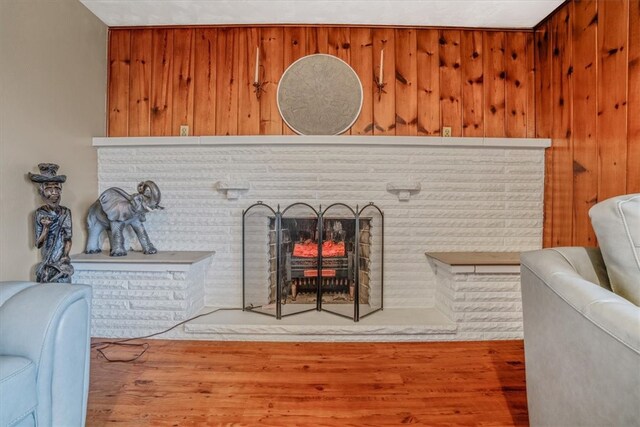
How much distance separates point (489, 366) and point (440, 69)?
2.16 metres

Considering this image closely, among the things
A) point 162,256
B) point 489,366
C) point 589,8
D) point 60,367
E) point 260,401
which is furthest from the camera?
point 162,256

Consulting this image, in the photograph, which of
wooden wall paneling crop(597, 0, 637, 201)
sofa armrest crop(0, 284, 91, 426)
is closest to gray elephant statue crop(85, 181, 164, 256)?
sofa armrest crop(0, 284, 91, 426)

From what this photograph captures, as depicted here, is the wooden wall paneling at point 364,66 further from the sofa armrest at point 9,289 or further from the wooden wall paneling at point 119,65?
the sofa armrest at point 9,289

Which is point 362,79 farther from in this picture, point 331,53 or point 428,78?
point 428,78

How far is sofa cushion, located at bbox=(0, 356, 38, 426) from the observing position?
2.54ft

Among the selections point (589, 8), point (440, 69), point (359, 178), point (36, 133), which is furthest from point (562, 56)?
point (36, 133)

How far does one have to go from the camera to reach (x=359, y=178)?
226 centimetres

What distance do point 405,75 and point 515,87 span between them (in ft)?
3.00

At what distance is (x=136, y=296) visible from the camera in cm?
198

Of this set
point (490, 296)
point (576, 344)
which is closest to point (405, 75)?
point (490, 296)

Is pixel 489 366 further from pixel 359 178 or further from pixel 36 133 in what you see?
pixel 36 133

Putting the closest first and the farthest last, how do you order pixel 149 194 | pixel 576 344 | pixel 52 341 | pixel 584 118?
pixel 576 344 → pixel 52 341 → pixel 584 118 → pixel 149 194

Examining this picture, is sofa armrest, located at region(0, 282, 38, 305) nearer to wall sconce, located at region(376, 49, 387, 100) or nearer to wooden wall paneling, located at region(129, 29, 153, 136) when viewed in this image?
wooden wall paneling, located at region(129, 29, 153, 136)

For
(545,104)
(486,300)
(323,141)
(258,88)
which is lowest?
(486,300)
